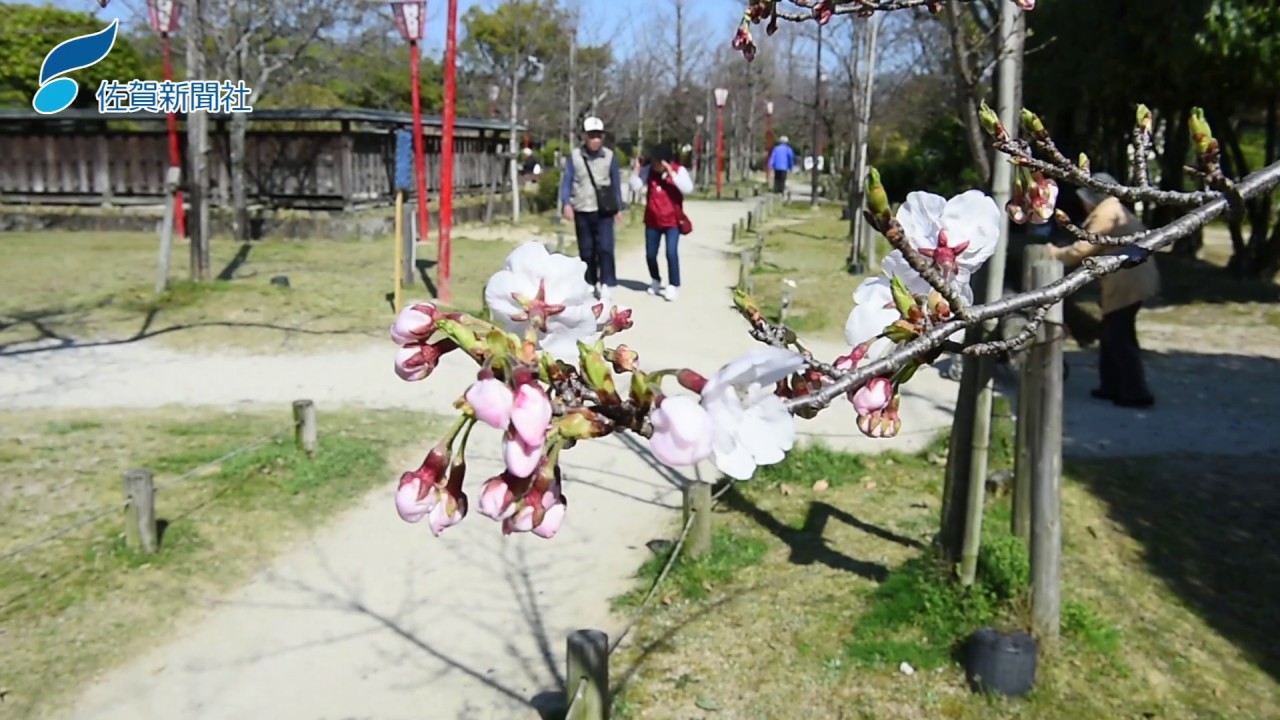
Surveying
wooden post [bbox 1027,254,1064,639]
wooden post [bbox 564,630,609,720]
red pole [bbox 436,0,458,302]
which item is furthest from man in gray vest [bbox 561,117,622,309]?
wooden post [bbox 564,630,609,720]

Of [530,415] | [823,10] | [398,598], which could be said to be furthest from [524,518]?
[398,598]

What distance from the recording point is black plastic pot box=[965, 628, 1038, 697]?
12.8 feet

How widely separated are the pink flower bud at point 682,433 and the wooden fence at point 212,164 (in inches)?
657

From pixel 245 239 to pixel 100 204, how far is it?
319 centimetres

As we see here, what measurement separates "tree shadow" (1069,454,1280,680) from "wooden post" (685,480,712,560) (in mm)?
1997

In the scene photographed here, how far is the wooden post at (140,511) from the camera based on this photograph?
4957 millimetres

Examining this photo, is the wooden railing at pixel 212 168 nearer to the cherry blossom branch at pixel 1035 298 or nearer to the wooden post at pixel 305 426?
the wooden post at pixel 305 426

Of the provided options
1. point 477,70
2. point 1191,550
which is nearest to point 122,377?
point 1191,550

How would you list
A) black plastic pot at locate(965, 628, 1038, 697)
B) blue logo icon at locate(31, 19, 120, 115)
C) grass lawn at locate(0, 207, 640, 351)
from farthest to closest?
1. blue logo icon at locate(31, 19, 120, 115)
2. grass lawn at locate(0, 207, 640, 351)
3. black plastic pot at locate(965, 628, 1038, 697)

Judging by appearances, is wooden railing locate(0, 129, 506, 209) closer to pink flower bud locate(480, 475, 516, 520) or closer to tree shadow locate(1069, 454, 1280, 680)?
tree shadow locate(1069, 454, 1280, 680)

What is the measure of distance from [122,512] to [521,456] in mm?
4992

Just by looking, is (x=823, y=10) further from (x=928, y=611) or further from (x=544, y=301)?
(x=928, y=611)

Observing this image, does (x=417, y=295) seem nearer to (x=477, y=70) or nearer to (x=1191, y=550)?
(x=1191, y=550)

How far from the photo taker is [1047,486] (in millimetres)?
4227
